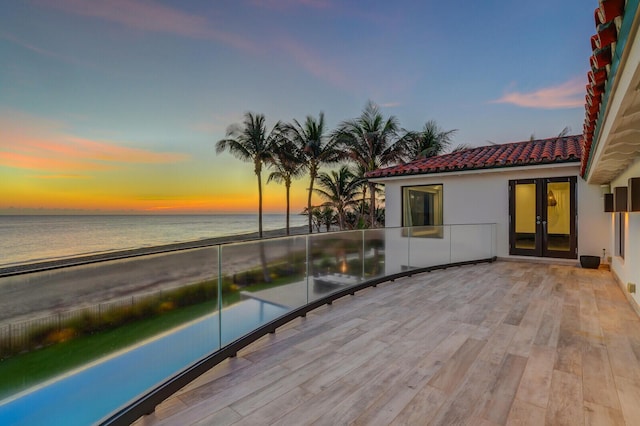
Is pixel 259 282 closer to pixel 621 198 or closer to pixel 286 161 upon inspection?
pixel 621 198

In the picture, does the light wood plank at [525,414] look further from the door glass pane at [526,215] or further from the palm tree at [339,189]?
the palm tree at [339,189]

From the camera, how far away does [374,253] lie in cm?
496

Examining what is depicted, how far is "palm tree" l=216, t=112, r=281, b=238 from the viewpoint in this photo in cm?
1501

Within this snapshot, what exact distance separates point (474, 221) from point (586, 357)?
5340 millimetres

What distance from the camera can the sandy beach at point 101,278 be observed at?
1297mm

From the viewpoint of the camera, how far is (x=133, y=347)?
1.78 meters

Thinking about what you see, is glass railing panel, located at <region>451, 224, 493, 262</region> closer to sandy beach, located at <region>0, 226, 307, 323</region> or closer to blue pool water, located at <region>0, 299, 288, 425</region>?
sandy beach, located at <region>0, 226, 307, 323</region>

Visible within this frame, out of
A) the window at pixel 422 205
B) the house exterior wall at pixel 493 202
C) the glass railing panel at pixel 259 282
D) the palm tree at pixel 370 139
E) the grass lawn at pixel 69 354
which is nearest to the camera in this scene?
the grass lawn at pixel 69 354

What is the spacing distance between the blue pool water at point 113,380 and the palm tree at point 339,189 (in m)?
13.6

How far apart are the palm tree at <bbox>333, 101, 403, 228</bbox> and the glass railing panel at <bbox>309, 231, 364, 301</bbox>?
9880mm

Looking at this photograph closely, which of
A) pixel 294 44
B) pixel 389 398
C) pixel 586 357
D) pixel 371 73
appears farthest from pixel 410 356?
pixel 371 73

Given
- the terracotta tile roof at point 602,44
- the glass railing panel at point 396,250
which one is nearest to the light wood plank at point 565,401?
Result: the terracotta tile roof at point 602,44

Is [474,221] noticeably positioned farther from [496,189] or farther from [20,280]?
[20,280]

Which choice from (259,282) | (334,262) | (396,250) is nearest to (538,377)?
(259,282)
